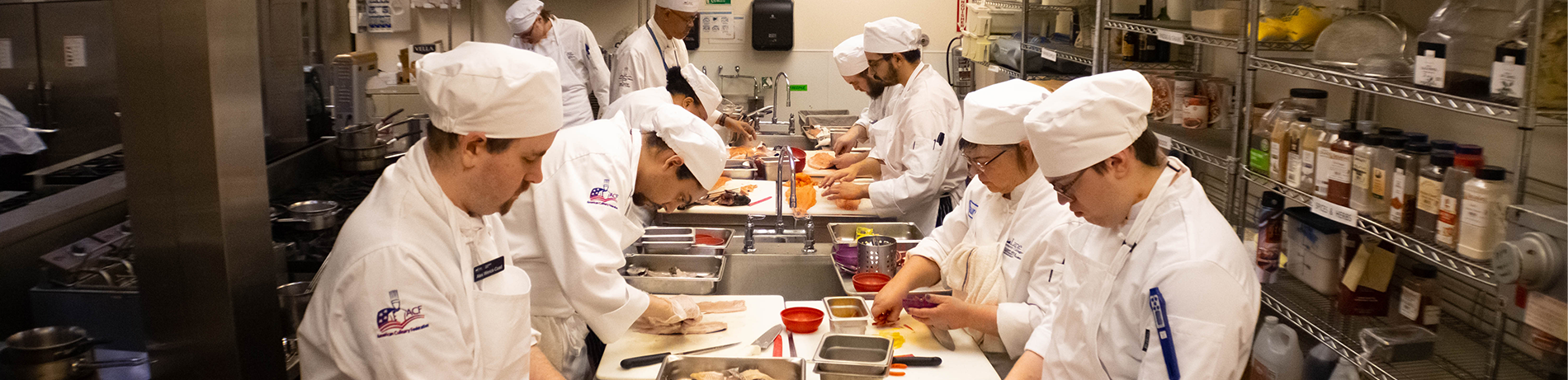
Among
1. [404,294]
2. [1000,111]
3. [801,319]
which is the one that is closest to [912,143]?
[801,319]

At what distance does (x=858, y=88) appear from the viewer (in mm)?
5855

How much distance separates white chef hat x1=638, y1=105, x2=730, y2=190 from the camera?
2654mm

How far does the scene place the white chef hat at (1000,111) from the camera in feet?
8.19

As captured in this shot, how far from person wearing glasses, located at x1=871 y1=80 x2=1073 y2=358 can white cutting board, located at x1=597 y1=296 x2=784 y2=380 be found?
13.2 inches

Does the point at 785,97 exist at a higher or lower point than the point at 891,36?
lower

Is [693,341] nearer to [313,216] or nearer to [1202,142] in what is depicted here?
[313,216]

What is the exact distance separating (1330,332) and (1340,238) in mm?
385

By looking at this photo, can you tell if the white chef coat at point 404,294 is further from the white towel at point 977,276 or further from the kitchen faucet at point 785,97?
the kitchen faucet at point 785,97

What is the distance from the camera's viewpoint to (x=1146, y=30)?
153 inches

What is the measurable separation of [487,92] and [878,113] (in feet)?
14.8

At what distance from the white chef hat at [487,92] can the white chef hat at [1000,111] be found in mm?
1189

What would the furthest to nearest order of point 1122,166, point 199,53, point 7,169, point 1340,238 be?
point 7,169
point 1340,238
point 1122,166
point 199,53

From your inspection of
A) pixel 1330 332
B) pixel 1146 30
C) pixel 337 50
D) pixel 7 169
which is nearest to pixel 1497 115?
pixel 1330 332

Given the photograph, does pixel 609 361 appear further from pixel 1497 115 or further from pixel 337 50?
pixel 337 50
